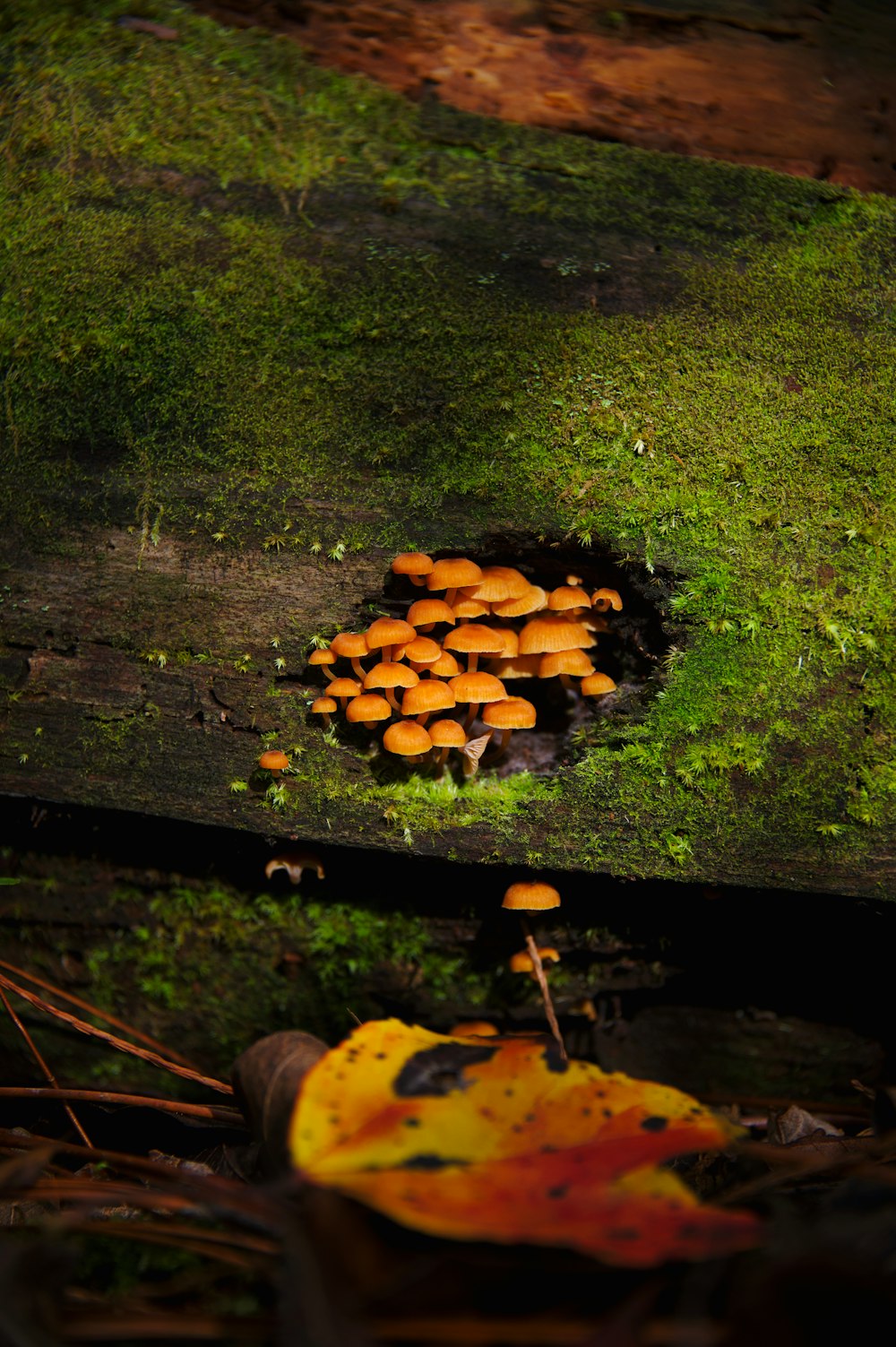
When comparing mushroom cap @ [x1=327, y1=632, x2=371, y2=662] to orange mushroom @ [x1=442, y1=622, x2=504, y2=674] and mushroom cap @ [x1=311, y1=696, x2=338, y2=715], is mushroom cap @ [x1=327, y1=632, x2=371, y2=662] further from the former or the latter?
orange mushroom @ [x1=442, y1=622, x2=504, y2=674]

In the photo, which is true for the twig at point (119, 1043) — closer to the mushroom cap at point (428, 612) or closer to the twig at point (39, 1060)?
the twig at point (39, 1060)

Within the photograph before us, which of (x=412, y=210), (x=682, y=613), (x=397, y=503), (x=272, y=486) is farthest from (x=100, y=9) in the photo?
(x=682, y=613)

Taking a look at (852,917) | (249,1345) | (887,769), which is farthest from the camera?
(852,917)

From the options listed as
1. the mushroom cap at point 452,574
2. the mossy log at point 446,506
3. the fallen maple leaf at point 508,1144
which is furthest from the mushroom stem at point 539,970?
the mushroom cap at point 452,574

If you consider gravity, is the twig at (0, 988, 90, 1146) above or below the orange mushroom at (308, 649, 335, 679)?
below

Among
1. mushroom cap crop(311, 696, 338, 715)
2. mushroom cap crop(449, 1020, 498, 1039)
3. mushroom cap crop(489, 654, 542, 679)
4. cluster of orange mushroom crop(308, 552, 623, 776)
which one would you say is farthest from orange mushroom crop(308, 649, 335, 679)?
mushroom cap crop(449, 1020, 498, 1039)

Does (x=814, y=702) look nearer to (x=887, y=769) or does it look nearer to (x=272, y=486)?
(x=887, y=769)

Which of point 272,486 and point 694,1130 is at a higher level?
point 272,486
